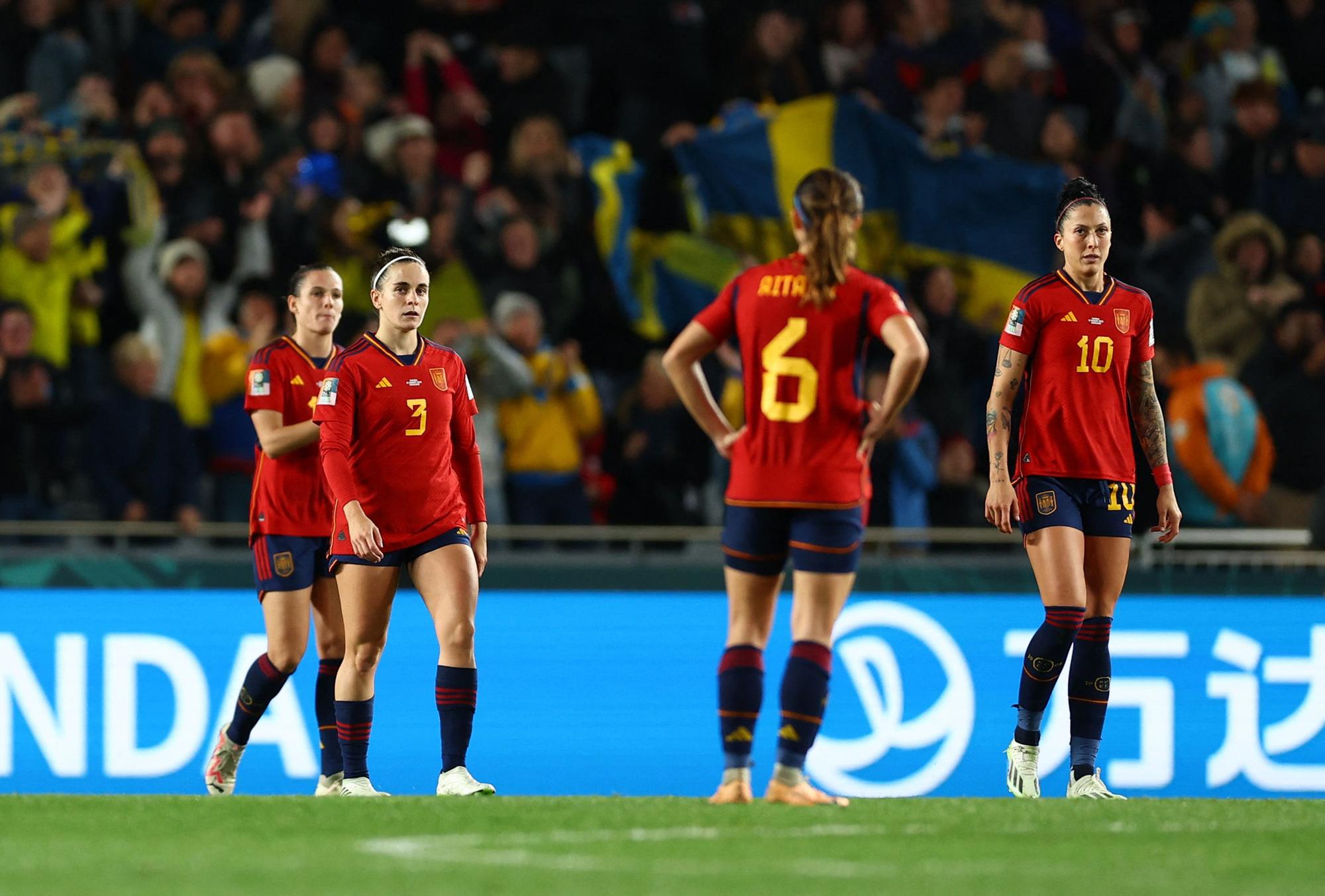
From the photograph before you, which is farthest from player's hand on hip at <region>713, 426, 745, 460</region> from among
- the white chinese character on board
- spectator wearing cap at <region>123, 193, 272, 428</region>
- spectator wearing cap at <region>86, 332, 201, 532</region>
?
spectator wearing cap at <region>123, 193, 272, 428</region>

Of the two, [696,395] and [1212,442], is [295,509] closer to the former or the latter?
[696,395]

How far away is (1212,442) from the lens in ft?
37.1

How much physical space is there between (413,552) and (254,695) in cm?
136

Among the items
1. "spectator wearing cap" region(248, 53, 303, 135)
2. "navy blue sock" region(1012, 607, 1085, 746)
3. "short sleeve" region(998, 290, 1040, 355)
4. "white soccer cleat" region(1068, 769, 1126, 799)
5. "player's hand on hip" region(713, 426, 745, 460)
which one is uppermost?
"spectator wearing cap" region(248, 53, 303, 135)

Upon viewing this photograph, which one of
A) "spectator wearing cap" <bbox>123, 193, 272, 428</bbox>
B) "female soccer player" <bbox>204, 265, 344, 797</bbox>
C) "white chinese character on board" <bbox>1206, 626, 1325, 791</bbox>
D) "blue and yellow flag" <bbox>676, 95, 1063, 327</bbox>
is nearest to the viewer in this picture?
"female soccer player" <bbox>204, 265, 344, 797</bbox>

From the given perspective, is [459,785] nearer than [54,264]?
Yes

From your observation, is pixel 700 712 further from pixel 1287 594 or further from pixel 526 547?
pixel 1287 594

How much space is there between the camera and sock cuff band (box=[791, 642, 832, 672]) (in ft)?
21.1

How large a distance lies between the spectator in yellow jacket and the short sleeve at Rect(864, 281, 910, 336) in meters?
5.08

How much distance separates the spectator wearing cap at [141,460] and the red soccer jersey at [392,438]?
372cm

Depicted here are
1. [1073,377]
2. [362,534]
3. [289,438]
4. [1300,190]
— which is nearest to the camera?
[362,534]

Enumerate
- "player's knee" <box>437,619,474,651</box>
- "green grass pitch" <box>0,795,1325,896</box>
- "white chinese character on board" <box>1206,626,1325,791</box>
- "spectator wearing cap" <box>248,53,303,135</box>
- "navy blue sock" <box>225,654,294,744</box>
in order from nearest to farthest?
"green grass pitch" <box>0,795,1325,896</box>, "player's knee" <box>437,619,474,651</box>, "navy blue sock" <box>225,654,294,744</box>, "white chinese character on board" <box>1206,626,1325,791</box>, "spectator wearing cap" <box>248,53,303,135</box>

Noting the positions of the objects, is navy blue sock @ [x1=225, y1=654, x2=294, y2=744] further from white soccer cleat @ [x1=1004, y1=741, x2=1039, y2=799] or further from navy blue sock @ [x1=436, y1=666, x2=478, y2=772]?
white soccer cleat @ [x1=1004, y1=741, x2=1039, y2=799]

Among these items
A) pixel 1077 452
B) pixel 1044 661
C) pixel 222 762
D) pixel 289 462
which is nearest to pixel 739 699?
pixel 1044 661
